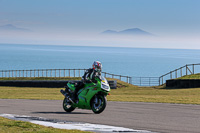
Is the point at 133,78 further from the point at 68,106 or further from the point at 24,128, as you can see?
the point at 24,128

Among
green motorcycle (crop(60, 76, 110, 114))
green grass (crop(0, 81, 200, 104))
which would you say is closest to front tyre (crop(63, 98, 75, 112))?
green motorcycle (crop(60, 76, 110, 114))

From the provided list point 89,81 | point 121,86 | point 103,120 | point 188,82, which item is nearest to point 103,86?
point 89,81

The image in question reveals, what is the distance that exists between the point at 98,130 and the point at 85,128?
524 millimetres

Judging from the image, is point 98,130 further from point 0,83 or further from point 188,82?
point 0,83

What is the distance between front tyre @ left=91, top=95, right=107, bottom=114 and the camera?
1413 centimetres

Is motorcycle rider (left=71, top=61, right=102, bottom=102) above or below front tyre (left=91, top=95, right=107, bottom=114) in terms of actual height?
above

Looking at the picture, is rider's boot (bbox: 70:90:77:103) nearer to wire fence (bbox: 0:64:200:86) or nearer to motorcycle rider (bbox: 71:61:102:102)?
motorcycle rider (bbox: 71:61:102:102)

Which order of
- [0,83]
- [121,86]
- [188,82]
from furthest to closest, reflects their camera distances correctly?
[0,83]
[121,86]
[188,82]

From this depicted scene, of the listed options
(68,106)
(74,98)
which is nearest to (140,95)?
(68,106)

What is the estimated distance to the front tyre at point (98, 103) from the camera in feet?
46.4

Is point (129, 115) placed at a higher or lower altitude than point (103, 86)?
lower

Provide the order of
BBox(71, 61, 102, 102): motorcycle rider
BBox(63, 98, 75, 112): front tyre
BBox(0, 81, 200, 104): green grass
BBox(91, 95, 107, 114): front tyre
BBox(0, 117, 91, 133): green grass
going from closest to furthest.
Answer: BBox(0, 117, 91, 133): green grass
BBox(91, 95, 107, 114): front tyre
BBox(71, 61, 102, 102): motorcycle rider
BBox(63, 98, 75, 112): front tyre
BBox(0, 81, 200, 104): green grass

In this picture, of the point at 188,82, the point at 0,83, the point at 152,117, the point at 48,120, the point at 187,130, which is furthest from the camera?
the point at 0,83

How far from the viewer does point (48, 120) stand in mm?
12266
